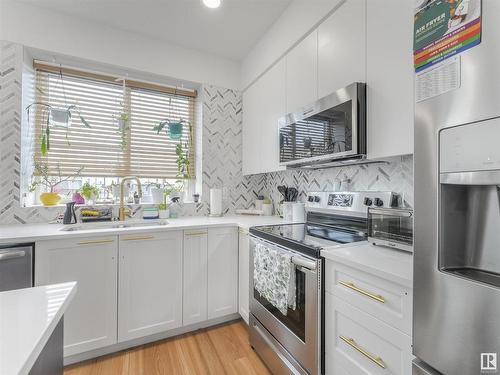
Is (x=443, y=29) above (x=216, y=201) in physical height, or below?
above

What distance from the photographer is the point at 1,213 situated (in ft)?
6.64

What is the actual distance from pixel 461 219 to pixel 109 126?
2844 mm

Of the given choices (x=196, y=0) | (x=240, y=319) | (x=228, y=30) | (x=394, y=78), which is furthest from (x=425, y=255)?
(x=228, y=30)

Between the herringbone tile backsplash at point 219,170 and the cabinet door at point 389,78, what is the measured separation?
30cm

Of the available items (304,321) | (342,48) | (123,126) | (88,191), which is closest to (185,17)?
(123,126)

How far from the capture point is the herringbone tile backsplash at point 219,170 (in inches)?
67.4

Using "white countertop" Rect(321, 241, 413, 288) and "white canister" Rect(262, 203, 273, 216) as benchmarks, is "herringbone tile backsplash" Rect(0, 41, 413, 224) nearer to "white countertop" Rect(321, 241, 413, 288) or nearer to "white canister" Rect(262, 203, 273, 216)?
"white canister" Rect(262, 203, 273, 216)

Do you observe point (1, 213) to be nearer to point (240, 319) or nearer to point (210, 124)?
point (210, 124)

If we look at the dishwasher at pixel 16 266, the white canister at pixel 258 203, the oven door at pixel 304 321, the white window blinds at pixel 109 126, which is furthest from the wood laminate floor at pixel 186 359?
the white window blinds at pixel 109 126

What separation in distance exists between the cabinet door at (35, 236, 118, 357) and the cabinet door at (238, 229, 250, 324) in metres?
1.01

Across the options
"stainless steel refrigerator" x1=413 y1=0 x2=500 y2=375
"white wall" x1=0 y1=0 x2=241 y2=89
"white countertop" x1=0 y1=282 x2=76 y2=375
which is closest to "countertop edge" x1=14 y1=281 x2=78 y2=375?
"white countertop" x1=0 y1=282 x2=76 y2=375

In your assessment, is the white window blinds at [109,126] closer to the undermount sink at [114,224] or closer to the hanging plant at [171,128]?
the hanging plant at [171,128]

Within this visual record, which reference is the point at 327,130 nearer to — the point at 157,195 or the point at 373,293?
the point at 373,293

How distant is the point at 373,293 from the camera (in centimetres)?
102
